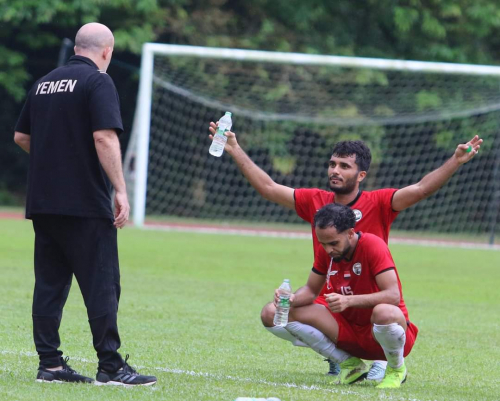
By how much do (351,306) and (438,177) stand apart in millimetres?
1060

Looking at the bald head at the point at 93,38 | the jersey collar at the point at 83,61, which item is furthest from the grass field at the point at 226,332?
the bald head at the point at 93,38

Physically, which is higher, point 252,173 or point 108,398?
point 252,173

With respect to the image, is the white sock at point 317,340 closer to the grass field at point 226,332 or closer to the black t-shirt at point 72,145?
the grass field at point 226,332

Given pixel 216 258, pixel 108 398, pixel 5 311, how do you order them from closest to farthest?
pixel 108 398 < pixel 5 311 < pixel 216 258

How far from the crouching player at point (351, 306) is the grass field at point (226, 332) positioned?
235mm

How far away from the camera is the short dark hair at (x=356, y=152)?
6.46 m

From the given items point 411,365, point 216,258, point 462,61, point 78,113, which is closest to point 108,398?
point 78,113

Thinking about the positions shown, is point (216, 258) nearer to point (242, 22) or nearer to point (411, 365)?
point (411, 365)

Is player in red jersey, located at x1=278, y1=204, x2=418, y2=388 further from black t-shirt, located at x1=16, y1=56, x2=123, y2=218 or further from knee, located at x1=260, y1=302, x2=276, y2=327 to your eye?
black t-shirt, located at x1=16, y1=56, x2=123, y2=218

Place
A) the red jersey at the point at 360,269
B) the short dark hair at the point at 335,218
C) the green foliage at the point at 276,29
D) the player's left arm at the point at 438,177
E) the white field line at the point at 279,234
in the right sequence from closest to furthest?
the short dark hair at the point at 335,218 < the red jersey at the point at 360,269 < the player's left arm at the point at 438,177 < the white field line at the point at 279,234 < the green foliage at the point at 276,29

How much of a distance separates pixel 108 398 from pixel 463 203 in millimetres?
19891

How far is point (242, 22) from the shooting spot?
2803 cm

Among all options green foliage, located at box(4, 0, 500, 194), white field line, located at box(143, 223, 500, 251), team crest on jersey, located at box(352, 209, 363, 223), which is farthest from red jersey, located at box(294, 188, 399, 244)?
green foliage, located at box(4, 0, 500, 194)

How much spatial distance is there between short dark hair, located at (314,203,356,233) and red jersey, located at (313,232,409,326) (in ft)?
0.67
